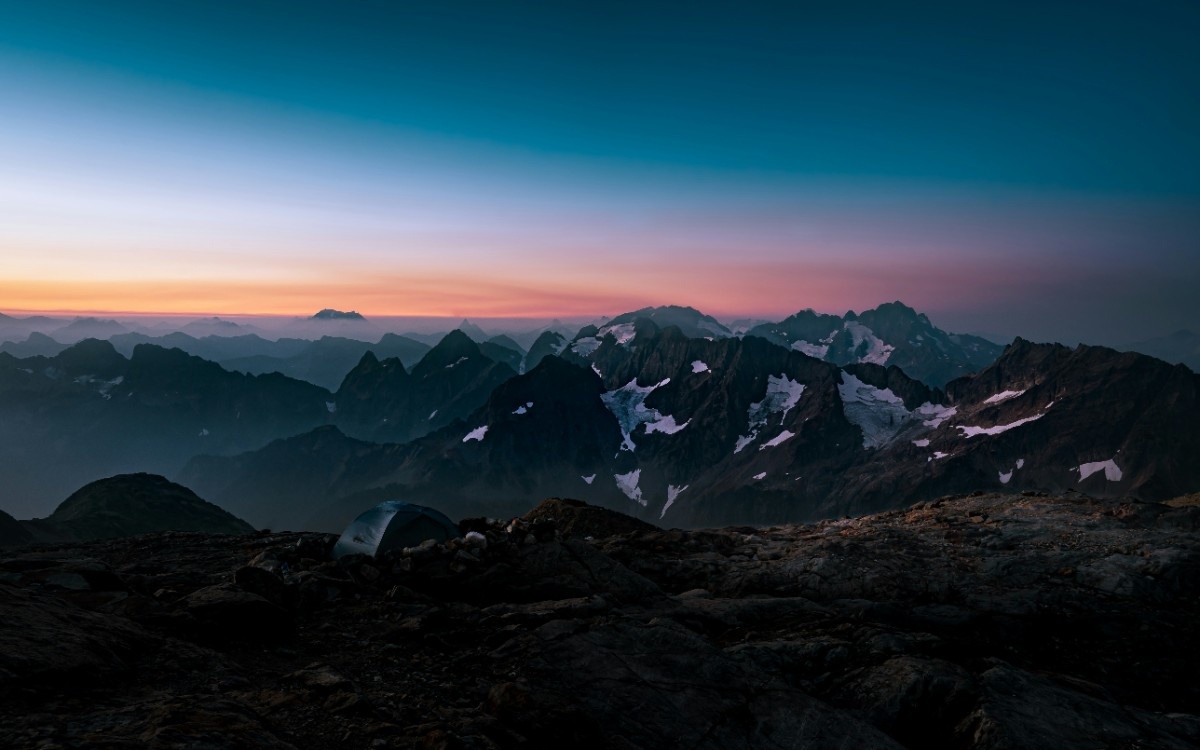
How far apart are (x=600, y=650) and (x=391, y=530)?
18680 mm

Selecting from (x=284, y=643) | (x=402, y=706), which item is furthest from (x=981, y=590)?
(x=284, y=643)

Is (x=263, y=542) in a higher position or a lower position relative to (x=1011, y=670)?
lower

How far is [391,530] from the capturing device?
103 feet

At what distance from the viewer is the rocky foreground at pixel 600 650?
12453mm

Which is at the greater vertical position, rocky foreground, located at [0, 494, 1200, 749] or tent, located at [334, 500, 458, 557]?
rocky foreground, located at [0, 494, 1200, 749]

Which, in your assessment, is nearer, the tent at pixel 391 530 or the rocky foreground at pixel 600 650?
the rocky foreground at pixel 600 650

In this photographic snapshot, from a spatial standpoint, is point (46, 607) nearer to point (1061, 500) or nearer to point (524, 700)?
point (524, 700)

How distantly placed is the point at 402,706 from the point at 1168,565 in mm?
32858

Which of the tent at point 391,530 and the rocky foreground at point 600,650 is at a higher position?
the rocky foreground at point 600,650

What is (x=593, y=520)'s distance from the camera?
4406 centimetres

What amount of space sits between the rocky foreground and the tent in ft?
10.3

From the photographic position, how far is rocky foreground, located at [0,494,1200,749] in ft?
40.9

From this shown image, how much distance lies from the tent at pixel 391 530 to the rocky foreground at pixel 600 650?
3135mm

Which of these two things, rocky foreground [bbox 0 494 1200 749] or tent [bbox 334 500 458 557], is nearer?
rocky foreground [bbox 0 494 1200 749]
